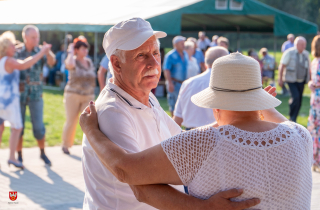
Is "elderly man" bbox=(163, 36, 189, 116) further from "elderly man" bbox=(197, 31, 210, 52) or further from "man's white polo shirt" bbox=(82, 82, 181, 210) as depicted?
"elderly man" bbox=(197, 31, 210, 52)

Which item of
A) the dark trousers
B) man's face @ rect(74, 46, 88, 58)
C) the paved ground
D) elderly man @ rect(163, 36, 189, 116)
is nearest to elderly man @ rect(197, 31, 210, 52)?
the dark trousers

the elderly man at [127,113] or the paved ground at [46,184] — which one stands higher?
the elderly man at [127,113]

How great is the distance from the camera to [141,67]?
215 centimetres

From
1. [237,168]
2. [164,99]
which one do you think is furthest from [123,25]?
[164,99]

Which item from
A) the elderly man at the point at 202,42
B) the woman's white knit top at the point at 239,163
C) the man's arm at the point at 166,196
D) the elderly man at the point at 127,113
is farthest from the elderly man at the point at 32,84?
the elderly man at the point at 202,42

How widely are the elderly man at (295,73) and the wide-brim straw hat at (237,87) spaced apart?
28.2 feet

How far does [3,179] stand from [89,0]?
543cm

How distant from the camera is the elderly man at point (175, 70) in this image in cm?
871

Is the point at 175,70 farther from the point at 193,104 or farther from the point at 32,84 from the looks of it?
the point at 193,104

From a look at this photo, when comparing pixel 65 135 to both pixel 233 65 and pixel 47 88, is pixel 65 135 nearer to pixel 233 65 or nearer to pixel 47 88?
pixel 233 65

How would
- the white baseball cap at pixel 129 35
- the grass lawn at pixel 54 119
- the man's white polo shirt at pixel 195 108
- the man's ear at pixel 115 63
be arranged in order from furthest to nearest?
the grass lawn at pixel 54 119 < the man's white polo shirt at pixel 195 108 < the man's ear at pixel 115 63 < the white baseball cap at pixel 129 35

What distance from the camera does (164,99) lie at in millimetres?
15461

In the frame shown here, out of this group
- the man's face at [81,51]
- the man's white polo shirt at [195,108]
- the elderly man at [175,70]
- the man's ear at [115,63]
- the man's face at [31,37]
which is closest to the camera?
the man's ear at [115,63]

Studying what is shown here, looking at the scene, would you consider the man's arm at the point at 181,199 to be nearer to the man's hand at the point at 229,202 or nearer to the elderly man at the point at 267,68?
the man's hand at the point at 229,202
